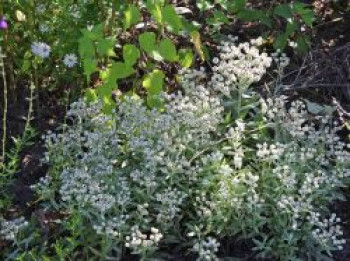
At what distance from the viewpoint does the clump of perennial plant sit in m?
2.94

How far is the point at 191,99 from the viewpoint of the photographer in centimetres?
339

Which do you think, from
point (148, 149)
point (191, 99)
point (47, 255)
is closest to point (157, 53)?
point (191, 99)

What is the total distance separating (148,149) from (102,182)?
0.76 ft

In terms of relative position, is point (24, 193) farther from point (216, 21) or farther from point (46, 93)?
point (216, 21)

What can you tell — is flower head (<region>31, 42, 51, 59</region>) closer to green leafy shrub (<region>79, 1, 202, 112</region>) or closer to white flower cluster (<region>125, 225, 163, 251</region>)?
green leafy shrub (<region>79, 1, 202, 112</region>)

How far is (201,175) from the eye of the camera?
3.12 metres

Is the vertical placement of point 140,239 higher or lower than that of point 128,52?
lower

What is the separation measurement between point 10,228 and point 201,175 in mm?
799

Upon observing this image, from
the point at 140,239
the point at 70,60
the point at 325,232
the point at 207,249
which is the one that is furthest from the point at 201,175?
the point at 70,60

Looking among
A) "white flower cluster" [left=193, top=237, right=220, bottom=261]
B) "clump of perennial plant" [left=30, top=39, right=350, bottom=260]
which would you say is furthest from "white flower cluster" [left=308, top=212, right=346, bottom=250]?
"white flower cluster" [left=193, top=237, right=220, bottom=261]

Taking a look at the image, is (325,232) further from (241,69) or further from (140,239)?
(241,69)

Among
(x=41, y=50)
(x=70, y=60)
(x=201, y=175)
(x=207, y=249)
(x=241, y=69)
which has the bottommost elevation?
(x=207, y=249)

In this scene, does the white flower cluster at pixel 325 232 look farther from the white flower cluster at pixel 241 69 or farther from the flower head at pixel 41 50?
the flower head at pixel 41 50

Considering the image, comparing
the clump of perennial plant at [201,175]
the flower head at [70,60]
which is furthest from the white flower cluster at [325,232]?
the flower head at [70,60]
